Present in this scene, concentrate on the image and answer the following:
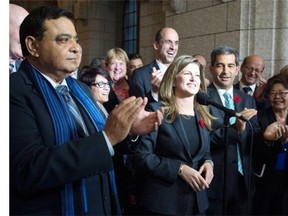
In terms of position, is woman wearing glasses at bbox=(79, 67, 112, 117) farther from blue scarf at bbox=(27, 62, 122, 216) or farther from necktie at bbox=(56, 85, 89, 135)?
blue scarf at bbox=(27, 62, 122, 216)

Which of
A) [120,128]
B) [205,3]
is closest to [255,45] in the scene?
[205,3]

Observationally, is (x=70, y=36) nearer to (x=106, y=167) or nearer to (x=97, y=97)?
(x=106, y=167)

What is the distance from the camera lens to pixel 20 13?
1.83 m

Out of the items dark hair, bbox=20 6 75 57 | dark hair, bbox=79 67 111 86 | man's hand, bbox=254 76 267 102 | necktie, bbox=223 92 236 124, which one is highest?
dark hair, bbox=20 6 75 57

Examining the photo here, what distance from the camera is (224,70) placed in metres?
2.81

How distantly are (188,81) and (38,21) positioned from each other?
3.92 feet

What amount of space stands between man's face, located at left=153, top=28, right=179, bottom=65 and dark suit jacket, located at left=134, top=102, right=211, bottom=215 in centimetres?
135

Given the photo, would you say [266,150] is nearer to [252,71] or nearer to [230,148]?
[230,148]

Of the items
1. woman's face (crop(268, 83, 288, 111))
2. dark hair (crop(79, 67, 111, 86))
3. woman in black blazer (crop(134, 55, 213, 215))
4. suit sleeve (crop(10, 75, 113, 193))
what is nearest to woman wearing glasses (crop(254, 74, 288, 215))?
woman's face (crop(268, 83, 288, 111))

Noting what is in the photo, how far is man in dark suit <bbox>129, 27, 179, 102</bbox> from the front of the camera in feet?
10.4

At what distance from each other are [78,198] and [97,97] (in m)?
1.54

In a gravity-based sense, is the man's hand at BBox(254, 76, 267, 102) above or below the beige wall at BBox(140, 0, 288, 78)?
below

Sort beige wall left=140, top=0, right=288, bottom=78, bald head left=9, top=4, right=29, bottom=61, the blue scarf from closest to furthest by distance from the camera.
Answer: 1. the blue scarf
2. bald head left=9, top=4, right=29, bottom=61
3. beige wall left=140, top=0, right=288, bottom=78

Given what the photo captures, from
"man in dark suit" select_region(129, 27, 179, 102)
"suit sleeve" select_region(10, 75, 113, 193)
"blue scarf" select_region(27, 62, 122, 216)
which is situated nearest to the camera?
"suit sleeve" select_region(10, 75, 113, 193)
